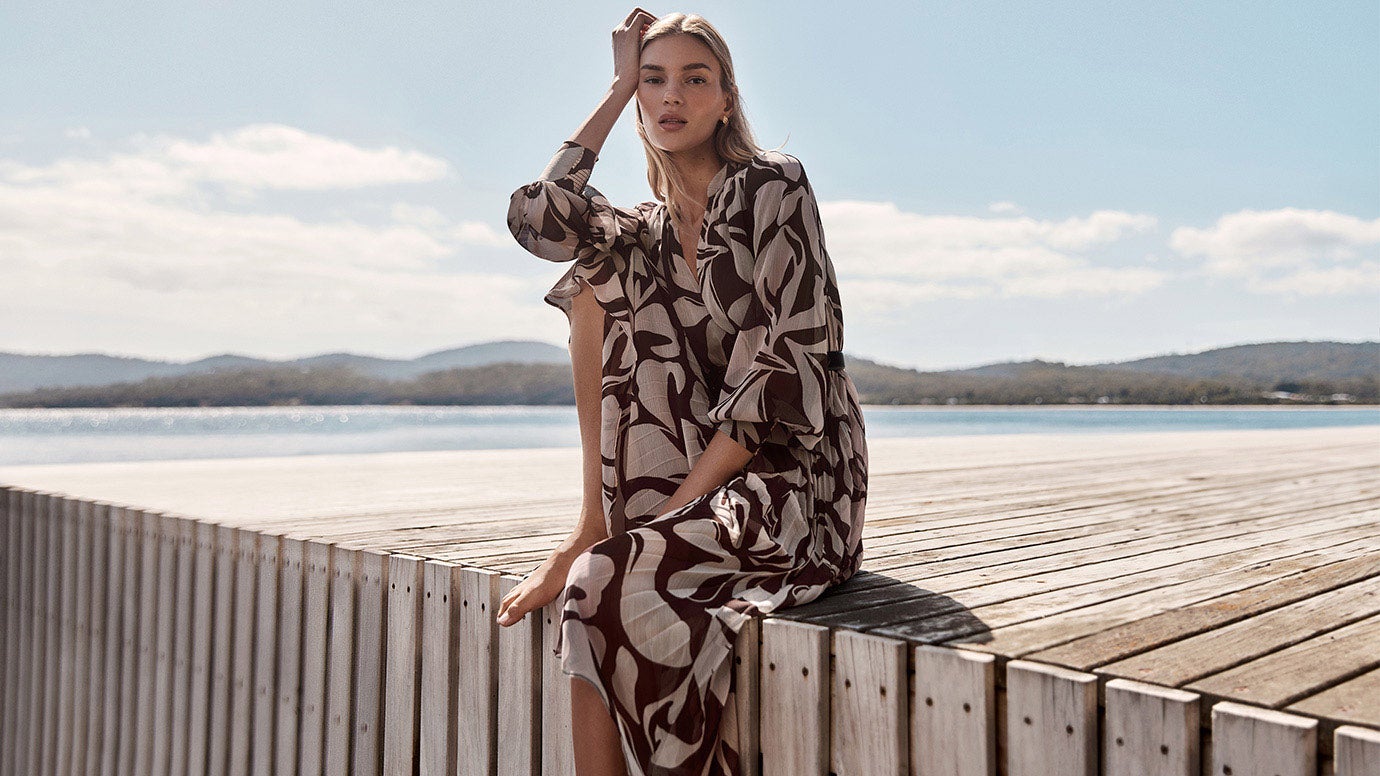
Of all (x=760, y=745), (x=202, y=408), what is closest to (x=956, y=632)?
(x=760, y=745)

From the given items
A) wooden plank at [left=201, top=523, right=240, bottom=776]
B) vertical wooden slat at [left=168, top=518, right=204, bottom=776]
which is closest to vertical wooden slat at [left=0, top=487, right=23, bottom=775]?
vertical wooden slat at [left=168, top=518, right=204, bottom=776]

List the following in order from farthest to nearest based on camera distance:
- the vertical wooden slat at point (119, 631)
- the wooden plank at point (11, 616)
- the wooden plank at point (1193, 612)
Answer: the wooden plank at point (11, 616)
the vertical wooden slat at point (119, 631)
the wooden plank at point (1193, 612)

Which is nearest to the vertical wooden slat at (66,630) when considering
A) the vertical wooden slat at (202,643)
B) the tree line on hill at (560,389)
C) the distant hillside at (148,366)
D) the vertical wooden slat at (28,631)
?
the vertical wooden slat at (28,631)

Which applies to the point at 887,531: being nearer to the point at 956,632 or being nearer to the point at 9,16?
the point at 956,632

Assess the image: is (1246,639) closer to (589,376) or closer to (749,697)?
(749,697)

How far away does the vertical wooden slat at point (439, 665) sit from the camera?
6.95 feet

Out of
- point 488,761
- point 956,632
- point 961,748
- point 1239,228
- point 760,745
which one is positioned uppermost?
point 1239,228

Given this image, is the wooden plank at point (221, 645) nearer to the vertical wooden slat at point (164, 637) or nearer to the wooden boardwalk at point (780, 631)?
the wooden boardwalk at point (780, 631)

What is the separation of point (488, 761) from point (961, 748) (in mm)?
1121

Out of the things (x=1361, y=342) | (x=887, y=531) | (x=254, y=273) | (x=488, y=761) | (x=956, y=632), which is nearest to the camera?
(x=956, y=632)

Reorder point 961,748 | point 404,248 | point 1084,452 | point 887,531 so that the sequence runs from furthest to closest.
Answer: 1. point 404,248
2. point 1084,452
3. point 887,531
4. point 961,748

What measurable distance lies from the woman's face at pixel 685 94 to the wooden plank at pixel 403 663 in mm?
1138

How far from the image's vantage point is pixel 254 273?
241 ft

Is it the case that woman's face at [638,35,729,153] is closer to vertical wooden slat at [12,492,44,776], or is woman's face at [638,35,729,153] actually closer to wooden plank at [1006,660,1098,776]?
wooden plank at [1006,660,1098,776]
